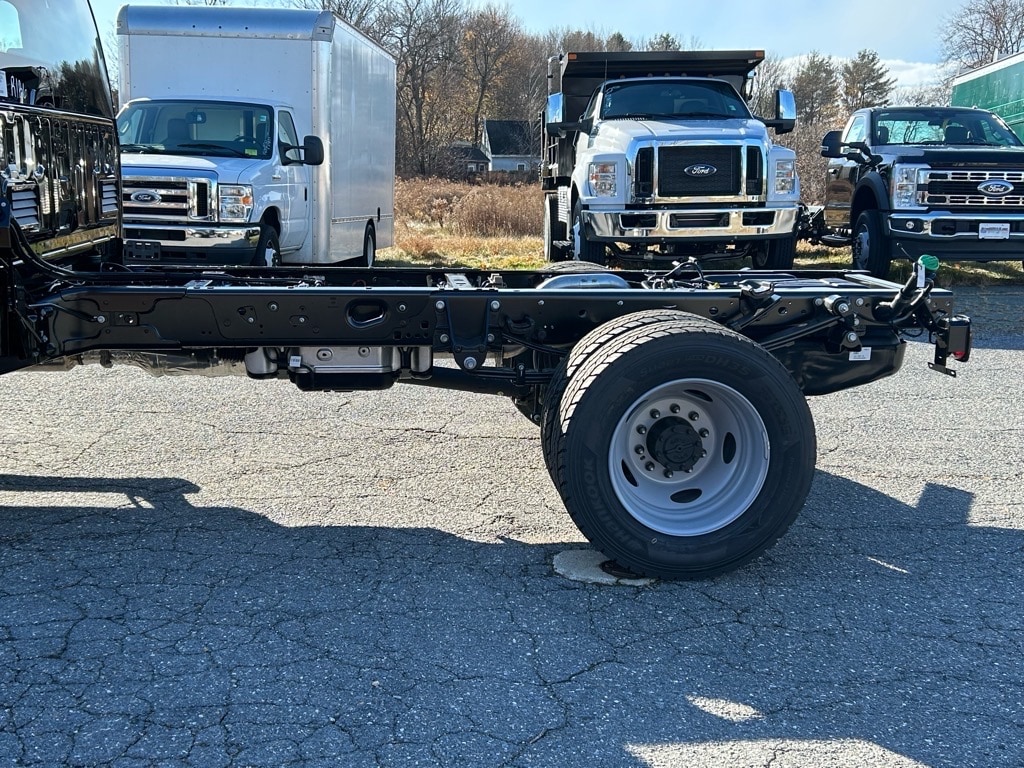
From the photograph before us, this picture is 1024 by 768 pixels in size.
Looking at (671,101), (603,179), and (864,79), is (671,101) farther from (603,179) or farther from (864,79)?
(864,79)

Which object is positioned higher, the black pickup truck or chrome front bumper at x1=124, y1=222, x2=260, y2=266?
the black pickup truck

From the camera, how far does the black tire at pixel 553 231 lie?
562 inches

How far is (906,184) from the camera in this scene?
11.9 metres

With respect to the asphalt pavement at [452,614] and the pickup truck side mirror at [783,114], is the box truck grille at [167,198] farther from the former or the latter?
the pickup truck side mirror at [783,114]

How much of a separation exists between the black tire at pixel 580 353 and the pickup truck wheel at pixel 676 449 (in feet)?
0.10

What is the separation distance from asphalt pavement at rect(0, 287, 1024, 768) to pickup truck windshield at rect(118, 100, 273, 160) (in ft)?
18.0

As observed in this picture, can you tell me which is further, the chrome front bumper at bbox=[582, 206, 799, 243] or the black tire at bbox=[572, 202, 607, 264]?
the black tire at bbox=[572, 202, 607, 264]

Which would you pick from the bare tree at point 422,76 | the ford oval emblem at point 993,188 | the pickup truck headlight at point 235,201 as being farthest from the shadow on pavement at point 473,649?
the bare tree at point 422,76

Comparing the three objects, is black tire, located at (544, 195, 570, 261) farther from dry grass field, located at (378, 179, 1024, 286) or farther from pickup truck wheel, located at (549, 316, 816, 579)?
pickup truck wheel, located at (549, 316, 816, 579)

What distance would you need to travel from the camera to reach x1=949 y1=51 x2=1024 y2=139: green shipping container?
16.3 meters

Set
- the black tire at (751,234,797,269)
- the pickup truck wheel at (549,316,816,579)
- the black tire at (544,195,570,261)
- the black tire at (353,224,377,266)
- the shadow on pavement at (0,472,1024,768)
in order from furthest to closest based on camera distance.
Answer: the black tire at (353,224,377,266) → the black tire at (544,195,570,261) → the black tire at (751,234,797,269) → the pickup truck wheel at (549,316,816,579) → the shadow on pavement at (0,472,1024,768)

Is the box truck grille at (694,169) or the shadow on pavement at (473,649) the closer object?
the shadow on pavement at (473,649)

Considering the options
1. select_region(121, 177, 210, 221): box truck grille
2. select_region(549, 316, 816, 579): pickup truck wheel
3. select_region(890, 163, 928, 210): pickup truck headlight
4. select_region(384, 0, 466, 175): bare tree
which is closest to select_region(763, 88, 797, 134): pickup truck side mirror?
select_region(890, 163, 928, 210): pickup truck headlight

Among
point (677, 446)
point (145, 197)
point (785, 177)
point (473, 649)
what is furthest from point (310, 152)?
point (473, 649)
